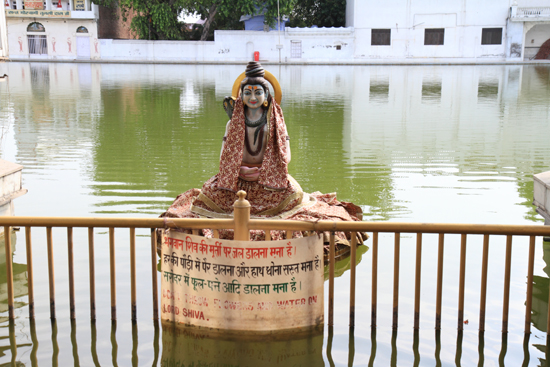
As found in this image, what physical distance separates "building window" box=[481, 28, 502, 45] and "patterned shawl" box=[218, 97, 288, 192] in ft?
122

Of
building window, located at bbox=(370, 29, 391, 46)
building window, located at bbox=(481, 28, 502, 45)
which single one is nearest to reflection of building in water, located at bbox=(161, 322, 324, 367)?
building window, located at bbox=(370, 29, 391, 46)

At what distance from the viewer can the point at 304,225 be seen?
2910 mm

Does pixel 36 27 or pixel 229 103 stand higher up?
pixel 36 27

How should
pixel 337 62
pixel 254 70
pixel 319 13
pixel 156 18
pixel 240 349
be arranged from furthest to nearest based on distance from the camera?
pixel 319 13 < pixel 337 62 < pixel 156 18 < pixel 254 70 < pixel 240 349

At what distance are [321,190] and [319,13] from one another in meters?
38.1

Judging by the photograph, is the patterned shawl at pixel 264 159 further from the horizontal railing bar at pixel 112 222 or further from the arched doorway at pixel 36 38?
the arched doorway at pixel 36 38

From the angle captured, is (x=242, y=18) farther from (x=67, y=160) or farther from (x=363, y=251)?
(x=363, y=251)

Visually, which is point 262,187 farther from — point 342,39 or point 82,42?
point 82,42

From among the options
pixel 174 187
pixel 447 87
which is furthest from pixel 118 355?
pixel 447 87

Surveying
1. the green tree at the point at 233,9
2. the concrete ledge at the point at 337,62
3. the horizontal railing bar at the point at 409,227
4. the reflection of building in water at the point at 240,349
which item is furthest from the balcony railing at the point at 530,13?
the reflection of building in water at the point at 240,349

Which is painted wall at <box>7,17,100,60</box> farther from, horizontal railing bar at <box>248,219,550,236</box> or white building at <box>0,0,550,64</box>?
horizontal railing bar at <box>248,219,550,236</box>

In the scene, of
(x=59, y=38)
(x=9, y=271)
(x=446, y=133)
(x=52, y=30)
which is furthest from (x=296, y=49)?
(x=9, y=271)

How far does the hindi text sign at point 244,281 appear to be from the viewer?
116 inches

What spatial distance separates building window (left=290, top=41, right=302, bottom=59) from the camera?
126 ft
